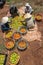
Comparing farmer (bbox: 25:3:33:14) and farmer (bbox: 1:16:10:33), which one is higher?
farmer (bbox: 25:3:33:14)

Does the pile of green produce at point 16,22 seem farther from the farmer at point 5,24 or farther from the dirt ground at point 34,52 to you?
the dirt ground at point 34,52

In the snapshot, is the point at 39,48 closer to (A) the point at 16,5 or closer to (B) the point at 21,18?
(B) the point at 21,18

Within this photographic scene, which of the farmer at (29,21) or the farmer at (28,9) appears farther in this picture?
the farmer at (28,9)

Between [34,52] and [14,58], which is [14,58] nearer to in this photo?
[14,58]

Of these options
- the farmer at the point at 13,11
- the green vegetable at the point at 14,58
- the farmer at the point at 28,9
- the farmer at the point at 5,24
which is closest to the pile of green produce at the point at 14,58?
the green vegetable at the point at 14,58

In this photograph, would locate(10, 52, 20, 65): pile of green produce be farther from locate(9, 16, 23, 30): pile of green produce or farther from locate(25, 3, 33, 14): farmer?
locate(25, 3, 33, 14): farmer

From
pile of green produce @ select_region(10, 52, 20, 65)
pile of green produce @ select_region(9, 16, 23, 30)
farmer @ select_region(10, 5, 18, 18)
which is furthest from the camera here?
farmer @ select_region(10, 5, 18, 18)

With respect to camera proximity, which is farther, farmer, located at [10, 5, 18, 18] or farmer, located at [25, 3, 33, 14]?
farmer, located at [25, 3, 33, 14]

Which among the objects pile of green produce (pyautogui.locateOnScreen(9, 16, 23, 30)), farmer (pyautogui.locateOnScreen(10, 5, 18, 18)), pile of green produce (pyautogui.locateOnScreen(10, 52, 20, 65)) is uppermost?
farmer (pyautogui.locateOnScreen(10, 5, 18, 18))

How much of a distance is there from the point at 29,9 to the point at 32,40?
2.02m

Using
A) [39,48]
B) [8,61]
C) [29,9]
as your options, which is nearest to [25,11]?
[29,9]

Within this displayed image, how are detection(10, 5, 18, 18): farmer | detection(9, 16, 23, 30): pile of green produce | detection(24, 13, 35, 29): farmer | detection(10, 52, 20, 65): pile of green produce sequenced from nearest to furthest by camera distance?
detection(10, 52, 20, 65): pile of green produce → detection(24, 13, 35, 29): farmer → detection(9, 16, 23, 30): pile of green produce → detection(10, 5, 18, 18): farmer

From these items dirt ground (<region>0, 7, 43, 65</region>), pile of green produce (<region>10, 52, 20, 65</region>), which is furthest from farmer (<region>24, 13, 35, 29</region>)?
pile of green produce (<region>10, 52, 20, 65</region>)

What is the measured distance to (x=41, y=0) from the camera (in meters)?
11.3
